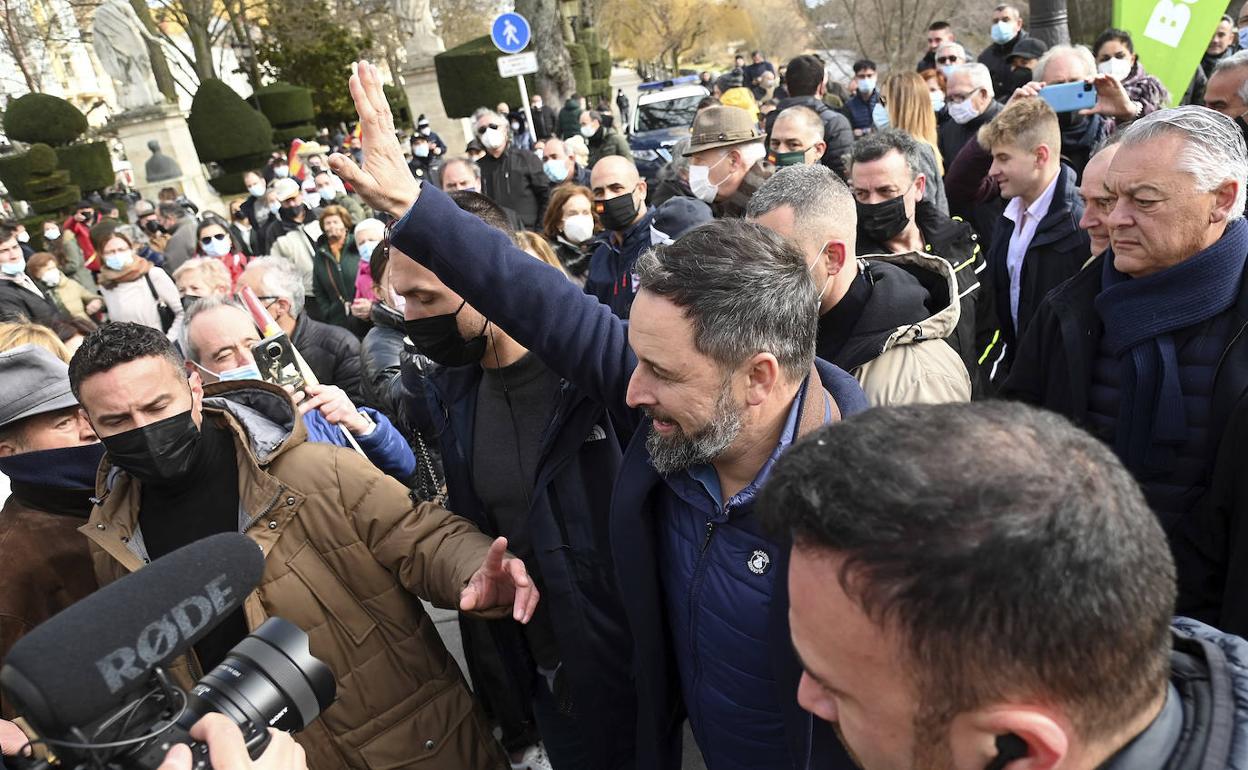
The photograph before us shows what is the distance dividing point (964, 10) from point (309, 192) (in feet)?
79.1

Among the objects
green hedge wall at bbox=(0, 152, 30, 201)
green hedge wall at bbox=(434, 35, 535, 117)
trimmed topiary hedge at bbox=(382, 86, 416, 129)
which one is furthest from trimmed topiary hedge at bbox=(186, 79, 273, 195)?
trimmed topiary hedge at bbox=(382, 86, 416, 129)

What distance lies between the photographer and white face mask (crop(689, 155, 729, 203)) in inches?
195

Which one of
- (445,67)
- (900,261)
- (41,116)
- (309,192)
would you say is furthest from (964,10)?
(900,261)

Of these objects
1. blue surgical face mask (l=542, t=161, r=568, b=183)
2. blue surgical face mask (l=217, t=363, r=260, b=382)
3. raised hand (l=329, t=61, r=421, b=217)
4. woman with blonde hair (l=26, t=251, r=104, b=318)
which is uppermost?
Answer: raised hand (l=329, t=61, r=421, b=217)

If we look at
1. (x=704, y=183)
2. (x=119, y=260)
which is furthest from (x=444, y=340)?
(x=119, y=260)

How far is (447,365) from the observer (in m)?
2.65

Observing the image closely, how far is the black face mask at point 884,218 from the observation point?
146 inches

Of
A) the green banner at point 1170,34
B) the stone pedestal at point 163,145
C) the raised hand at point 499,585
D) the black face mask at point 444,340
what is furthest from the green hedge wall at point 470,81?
the raised hand at point 499,585

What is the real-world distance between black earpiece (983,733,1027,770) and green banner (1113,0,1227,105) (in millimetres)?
6339

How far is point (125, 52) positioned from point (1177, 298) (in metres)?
23.6

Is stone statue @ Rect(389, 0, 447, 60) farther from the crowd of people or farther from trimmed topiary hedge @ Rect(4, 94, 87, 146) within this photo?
the crowd of people

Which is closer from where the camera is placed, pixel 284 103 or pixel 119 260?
pixel 119 260

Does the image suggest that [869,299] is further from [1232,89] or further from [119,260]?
[119,260]

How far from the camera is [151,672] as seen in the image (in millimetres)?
1261
